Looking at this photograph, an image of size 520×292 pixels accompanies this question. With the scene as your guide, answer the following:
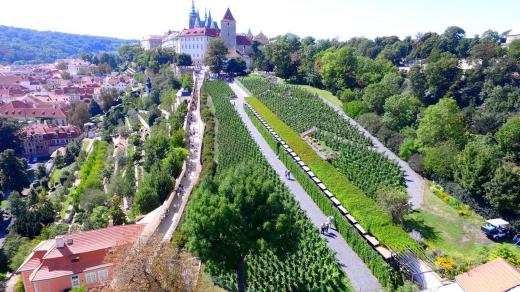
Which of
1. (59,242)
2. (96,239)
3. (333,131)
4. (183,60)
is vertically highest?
(183,60)

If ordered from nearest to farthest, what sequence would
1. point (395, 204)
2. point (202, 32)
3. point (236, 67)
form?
point (395, 204) < point (236, 67) < point (202, 32)

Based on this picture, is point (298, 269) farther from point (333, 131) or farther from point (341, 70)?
point (341, 70)

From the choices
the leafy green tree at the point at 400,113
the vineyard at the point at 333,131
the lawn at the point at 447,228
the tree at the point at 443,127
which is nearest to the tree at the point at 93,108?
the vineyard at the point at 333,131

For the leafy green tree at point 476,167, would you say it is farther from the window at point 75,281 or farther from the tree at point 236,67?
the tree at point 236,67

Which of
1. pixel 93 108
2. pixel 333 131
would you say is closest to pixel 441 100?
pixel 333 131

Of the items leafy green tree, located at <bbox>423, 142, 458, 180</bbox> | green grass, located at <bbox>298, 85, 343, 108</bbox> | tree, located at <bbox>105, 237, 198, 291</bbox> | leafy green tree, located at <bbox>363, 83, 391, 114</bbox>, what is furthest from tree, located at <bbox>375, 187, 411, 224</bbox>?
green grass, located at <bbox>298, 85, 343, 108</bbox>

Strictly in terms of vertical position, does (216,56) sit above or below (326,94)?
above

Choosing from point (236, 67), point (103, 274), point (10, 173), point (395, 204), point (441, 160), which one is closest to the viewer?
point (103, 274)

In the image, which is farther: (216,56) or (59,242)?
(216,56)
